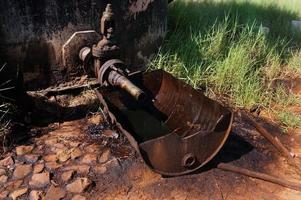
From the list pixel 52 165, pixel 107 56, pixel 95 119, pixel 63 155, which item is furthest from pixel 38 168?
pixel 107 56

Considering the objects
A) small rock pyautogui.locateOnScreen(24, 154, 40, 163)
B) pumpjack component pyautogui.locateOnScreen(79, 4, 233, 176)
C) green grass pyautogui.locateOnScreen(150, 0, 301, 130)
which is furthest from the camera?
green grass pyautogui.locateOnScreen(150, 0, 301, 130)

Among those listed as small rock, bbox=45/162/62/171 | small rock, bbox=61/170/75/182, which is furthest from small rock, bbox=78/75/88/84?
small rock, bbox=61/170/75/182

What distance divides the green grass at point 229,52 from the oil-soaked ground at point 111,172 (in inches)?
36.5

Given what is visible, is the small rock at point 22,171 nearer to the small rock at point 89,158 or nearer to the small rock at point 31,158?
the small rock at point 31,158

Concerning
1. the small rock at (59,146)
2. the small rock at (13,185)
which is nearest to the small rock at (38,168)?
the small rock at (13,185)

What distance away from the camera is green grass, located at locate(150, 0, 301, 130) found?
4277 millimetres

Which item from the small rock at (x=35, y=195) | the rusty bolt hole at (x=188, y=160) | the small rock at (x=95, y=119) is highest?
the rusty bolt hole at (x=188, y=160)

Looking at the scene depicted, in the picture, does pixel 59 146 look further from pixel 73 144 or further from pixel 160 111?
pixel 160 111

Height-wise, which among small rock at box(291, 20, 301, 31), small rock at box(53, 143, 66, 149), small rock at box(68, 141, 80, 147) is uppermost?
small rock at box(291, 20, 301, 31)

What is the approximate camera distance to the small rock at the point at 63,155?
3.10 metres

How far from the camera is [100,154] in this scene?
3162mm

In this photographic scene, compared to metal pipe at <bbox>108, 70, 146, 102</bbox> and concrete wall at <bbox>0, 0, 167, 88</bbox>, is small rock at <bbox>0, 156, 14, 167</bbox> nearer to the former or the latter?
concrete wall at <bbox>0, 0, 167, 88</bbox>

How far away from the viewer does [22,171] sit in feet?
9.71

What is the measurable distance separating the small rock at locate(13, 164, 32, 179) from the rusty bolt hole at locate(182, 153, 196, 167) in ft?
4.00
